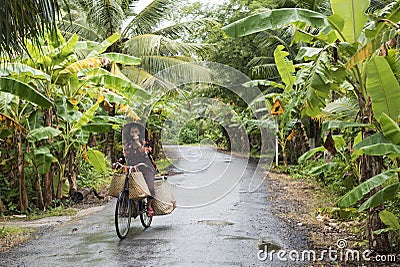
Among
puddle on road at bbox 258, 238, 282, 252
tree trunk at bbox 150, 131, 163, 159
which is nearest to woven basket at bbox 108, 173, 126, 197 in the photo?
puddle on road at bbox 258, 238, 282, 252

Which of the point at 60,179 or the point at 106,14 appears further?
the point at 106,14

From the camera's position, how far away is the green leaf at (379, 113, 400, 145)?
5.25 meters

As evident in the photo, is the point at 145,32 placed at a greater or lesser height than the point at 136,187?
greater

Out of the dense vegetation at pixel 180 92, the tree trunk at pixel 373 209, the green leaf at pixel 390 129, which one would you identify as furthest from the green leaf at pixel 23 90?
the green leaf at pixel 390 129

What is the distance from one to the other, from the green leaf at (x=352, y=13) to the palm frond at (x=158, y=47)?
957 centimetres

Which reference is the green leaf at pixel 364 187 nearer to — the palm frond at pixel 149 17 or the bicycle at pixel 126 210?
the bicycle at pixel 126 210

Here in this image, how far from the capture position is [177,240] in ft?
24.1

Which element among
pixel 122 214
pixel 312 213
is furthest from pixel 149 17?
pixel 122 214

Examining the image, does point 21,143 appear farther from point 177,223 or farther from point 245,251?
point 245,251

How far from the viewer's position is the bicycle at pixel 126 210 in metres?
7.31

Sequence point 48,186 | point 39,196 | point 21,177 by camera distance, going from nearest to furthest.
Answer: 1. point 21,177
2. point 39,196
3. point 48,186

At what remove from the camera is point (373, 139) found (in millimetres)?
5504

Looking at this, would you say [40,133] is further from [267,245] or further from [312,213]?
[312,213]

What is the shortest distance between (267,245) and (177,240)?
4.38 feet
